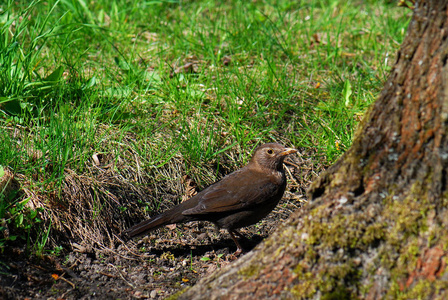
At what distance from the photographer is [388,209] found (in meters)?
2.34

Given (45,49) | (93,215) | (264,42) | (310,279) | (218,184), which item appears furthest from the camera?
(264,42)

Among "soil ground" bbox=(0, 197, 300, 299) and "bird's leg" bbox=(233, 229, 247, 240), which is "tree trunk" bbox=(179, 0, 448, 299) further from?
"bird's leg" bbox=(233, 229, 247, 240)

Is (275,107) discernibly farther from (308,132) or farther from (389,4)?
(389,4)

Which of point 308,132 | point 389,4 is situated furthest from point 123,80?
point 389,4

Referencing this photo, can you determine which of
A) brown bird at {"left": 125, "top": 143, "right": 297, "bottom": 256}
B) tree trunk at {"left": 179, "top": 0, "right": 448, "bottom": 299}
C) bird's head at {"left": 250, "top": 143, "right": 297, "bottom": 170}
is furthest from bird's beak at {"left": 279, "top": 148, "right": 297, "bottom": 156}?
tree trunk at {"left": 179, "top": 0, "right": 448, "bottom": 299}

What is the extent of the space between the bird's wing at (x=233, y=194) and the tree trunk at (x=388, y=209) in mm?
1469

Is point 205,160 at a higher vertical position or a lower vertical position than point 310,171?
higher

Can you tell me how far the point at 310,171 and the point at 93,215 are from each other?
205 cm

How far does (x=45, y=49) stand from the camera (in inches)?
208

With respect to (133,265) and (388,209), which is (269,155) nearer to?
(133,265)

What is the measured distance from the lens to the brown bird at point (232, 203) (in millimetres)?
3873

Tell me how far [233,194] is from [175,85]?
4.69 ft

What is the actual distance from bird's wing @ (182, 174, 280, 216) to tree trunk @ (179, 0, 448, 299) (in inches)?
57.8

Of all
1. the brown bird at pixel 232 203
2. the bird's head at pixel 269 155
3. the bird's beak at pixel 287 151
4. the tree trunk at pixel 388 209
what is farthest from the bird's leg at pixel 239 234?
the tree trunk at pixel 388 209
